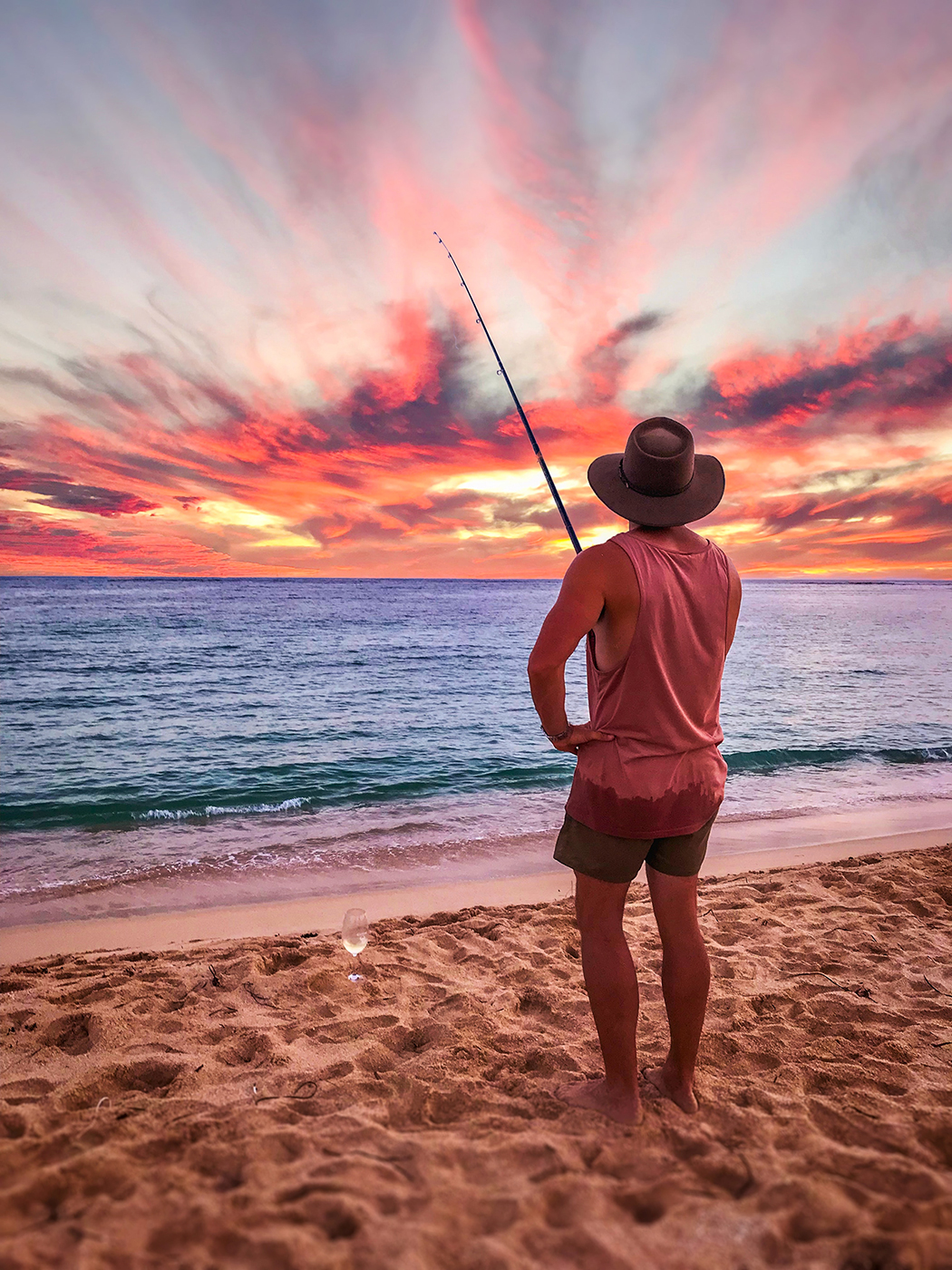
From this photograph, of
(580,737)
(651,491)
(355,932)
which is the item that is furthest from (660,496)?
(355,932)

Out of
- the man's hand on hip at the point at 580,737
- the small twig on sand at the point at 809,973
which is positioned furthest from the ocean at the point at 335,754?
the man's hand on hip at the point at 580,737

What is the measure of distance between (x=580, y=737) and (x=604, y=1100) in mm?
1267

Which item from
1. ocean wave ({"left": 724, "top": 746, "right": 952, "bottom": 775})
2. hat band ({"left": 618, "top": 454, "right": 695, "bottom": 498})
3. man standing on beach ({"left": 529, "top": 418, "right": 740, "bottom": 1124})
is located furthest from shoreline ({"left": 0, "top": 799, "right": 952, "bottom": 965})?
hat band ({"left": 618, "top": 454, "right": 695, "bottom": 498})

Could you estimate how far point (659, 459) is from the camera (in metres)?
2.16

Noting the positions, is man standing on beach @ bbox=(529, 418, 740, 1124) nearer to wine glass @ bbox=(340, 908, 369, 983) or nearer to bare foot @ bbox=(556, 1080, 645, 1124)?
bare foot @ bbox=(556, 1080, 645, 1124)

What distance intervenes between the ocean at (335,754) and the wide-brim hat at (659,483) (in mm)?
5010

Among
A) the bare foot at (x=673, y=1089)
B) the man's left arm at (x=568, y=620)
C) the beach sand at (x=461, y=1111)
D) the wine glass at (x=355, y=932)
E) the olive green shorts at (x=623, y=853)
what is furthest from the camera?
the wine glass at (x=355, y=932)

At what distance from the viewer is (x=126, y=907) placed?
17.9 feet

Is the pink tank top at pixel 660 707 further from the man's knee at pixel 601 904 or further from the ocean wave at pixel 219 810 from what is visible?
the ocean wave at pixel 219 810

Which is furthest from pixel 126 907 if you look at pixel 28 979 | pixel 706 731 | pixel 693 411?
pixel 693 411

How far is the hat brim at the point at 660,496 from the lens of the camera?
2.21 m

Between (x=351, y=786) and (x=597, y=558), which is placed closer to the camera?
(x=597, y=558)

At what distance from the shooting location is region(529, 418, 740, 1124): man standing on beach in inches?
81.4

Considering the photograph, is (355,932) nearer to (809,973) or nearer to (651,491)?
(809,973)
